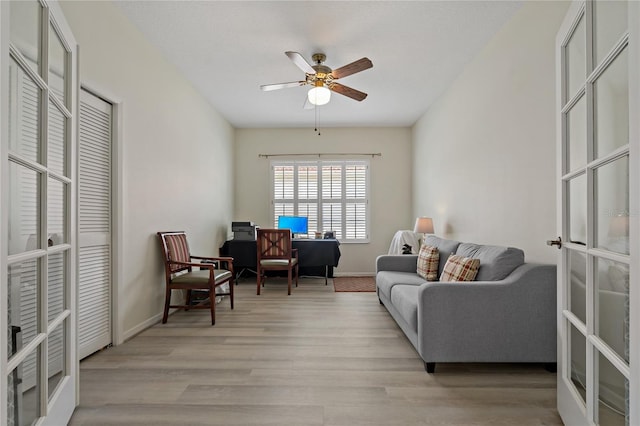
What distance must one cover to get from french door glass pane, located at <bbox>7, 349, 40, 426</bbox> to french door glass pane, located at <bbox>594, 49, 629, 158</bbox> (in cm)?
219

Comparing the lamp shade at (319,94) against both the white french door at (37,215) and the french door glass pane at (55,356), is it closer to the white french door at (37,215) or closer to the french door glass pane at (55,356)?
the white french door at (37,215)

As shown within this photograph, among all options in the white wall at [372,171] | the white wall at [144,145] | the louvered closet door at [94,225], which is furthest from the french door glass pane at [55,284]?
the white wall at [372,171]

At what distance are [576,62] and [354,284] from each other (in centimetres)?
428

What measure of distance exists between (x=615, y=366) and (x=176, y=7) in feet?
11.2

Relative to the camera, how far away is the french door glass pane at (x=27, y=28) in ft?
A: 3.89

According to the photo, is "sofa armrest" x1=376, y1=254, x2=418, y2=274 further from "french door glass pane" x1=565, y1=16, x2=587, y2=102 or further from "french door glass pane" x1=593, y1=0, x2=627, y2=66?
"french door glass pane" x1=593, y1=0, x2=627, y2=66

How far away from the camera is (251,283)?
5488 mm

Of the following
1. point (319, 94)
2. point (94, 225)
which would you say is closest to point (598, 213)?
point (319, 94)

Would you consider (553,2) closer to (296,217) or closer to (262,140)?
(296,217)

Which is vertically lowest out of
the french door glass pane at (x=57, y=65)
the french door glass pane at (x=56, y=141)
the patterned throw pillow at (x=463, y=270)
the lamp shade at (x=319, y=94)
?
the patterned throw pillow at (x=463, y=270)

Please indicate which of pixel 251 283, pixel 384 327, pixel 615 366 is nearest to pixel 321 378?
pixel 384 327

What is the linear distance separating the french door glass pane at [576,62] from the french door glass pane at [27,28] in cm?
213

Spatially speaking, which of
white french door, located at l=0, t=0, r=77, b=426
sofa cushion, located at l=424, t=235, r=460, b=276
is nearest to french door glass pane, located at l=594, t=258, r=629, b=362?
white french door, located at l=0, t=0, r=77, b=426

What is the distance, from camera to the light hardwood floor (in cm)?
176
